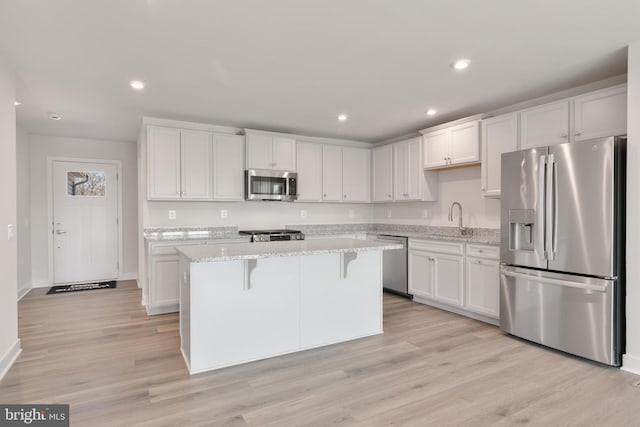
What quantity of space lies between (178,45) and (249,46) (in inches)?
20.0

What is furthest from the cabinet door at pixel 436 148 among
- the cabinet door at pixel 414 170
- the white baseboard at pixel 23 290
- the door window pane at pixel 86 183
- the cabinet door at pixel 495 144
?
the white baseboard at pixel 23 290

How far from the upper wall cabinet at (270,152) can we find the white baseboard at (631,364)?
13.4 feet

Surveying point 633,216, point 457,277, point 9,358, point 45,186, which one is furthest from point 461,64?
point 45,186

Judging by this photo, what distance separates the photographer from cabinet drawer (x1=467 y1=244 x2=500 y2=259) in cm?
370

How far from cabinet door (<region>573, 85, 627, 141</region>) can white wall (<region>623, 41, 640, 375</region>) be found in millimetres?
337

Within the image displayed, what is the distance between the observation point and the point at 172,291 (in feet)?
13.8

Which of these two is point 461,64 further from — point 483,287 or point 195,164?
point 195,164

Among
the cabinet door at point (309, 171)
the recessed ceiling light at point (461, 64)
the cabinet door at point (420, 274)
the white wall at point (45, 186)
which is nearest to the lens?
the recessed ceiling light at point (461, 64)

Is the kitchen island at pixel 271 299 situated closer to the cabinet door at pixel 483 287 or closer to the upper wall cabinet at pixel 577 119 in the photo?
the cabinet door at pixel 483 287

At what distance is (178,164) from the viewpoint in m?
4.45

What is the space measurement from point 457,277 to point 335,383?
225cm

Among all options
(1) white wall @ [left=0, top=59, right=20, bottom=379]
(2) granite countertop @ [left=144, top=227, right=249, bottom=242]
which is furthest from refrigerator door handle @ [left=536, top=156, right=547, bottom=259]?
(1) white wall @ [left=0, top=59, right=20, bottom=379]

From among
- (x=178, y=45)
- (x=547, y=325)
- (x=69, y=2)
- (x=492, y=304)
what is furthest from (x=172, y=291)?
(x=547, y=325)

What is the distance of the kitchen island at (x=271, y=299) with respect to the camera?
8.71ft
